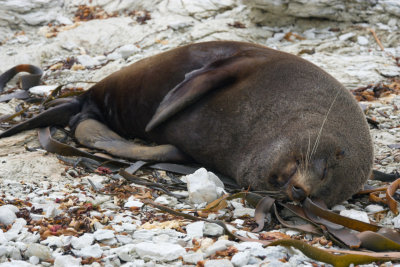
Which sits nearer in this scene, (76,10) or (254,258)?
(254,258)

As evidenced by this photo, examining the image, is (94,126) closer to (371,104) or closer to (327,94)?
(327,94)

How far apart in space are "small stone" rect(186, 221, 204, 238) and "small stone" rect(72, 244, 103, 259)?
1.88ft

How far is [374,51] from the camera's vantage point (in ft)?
27.8

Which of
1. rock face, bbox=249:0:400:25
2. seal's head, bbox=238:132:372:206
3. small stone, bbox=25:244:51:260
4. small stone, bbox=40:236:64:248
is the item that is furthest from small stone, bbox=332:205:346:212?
rock face, bbox=249:0:400:25

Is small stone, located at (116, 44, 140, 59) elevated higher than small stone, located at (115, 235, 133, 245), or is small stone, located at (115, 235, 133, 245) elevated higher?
small stone, located at (115, 235, 133, 245)

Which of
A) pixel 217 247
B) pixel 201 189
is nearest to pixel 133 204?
pixel 201 189

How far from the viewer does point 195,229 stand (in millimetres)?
3230

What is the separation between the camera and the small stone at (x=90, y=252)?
2744 mm

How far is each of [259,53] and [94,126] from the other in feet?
5.82

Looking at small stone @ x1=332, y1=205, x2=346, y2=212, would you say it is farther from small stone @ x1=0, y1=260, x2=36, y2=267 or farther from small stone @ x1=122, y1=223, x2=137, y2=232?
small stone @ x1=0, y1=260, x2=36, y2=267

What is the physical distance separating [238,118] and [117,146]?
1208mm

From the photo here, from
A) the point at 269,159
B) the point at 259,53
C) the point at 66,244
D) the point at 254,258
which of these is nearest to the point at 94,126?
the point at 259,53

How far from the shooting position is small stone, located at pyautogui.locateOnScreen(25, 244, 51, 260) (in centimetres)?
271

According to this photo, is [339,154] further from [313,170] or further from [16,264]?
[16,264]
